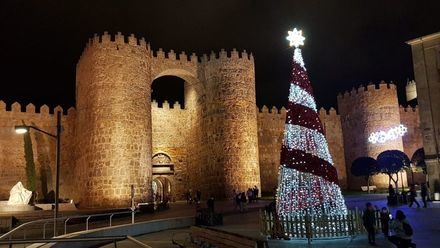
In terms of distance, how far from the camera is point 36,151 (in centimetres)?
2559

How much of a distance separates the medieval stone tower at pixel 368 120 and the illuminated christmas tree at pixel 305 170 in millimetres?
24104

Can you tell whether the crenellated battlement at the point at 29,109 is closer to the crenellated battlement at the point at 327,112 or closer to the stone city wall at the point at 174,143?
the stone city wall at the point at 174,143

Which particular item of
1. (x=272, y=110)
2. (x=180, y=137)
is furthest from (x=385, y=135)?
(x=180, y=137)

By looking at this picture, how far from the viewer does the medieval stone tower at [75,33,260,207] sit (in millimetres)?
22531

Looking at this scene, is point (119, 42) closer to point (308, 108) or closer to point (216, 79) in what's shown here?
point (216, 79)

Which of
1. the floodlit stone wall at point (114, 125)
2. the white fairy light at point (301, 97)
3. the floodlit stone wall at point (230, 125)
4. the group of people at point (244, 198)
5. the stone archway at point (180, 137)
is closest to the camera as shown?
the white fairy light at point (301, 97)

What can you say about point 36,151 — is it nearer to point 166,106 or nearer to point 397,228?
point 166,106

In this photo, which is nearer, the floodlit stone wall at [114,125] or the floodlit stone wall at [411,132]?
the floodlit stone wall at [114,125]

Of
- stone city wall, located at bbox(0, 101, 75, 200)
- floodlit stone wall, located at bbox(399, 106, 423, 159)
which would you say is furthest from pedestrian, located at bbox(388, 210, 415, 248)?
floodlit stone wall, located at bbox(399, 106, 423, 159)

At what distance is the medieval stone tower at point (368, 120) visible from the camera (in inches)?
1292

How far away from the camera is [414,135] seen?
36.0m

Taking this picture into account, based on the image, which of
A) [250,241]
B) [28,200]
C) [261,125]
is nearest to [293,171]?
[250,241]

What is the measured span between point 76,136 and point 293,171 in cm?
1870

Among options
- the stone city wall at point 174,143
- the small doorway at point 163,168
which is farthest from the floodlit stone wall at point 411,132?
the small doorway at point 163,168
